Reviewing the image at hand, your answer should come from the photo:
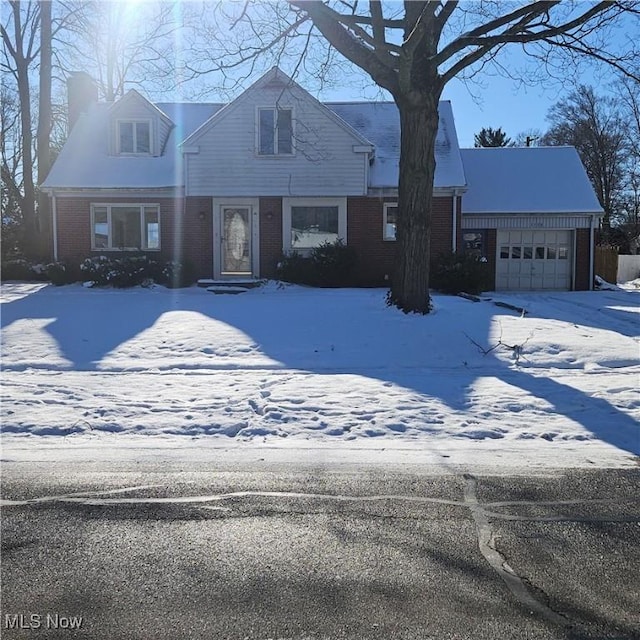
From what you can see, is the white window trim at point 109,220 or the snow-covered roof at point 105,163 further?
the white window trim at point 109,220

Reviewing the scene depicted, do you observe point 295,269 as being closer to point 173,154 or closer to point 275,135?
point 275,135

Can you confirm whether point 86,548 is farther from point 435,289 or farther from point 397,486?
point 435,289

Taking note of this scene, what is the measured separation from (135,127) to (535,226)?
14872mm

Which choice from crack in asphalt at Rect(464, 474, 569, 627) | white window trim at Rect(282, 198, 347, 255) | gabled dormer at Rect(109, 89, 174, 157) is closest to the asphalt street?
crack in asphalt at Rect(464, 474, 569, 627)

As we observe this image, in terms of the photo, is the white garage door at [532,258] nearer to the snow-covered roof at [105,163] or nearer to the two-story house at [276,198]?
the two-story house at [276,198]

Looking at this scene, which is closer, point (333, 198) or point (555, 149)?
point (333, 198)

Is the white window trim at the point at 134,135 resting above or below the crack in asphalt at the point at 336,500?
above

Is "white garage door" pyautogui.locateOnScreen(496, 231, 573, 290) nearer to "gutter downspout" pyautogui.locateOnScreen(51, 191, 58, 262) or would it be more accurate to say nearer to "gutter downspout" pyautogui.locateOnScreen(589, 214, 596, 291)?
"gutter downspout" pyautogui.locateOnScreen(589, 214, 596, 291)

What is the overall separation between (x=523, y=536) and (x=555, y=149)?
2487 cm

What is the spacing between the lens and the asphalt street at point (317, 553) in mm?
2961

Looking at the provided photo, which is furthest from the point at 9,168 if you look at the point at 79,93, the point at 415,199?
the point at 415,199

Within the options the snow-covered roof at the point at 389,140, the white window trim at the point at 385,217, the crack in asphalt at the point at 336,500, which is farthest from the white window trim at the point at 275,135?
the crack in asphalt at the point at 336,500

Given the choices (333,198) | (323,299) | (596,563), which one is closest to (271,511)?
(596,563)

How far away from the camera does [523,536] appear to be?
3852 mm
